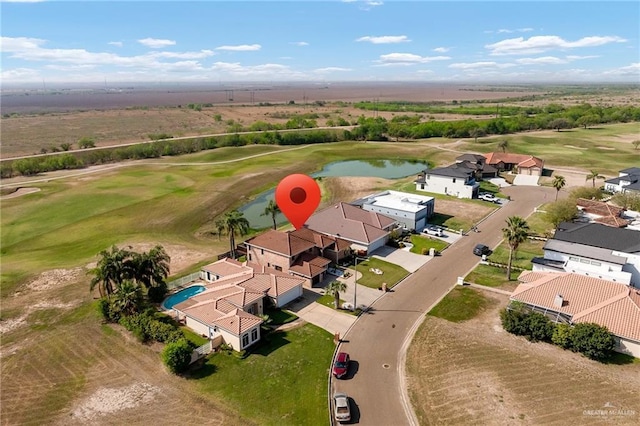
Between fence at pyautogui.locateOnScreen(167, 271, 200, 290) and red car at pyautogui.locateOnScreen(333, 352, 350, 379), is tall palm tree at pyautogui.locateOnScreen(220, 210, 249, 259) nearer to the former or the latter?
Answer: fence at pyautogui.locateOnScreen(167, 271, 200, 290)

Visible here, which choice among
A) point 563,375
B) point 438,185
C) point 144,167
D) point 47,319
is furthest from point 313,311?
point 144,167

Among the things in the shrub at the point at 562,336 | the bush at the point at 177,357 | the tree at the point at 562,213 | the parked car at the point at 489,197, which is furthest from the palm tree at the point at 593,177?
the bush at the point at 177,357

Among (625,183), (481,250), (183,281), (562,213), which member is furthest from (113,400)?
(625,183)

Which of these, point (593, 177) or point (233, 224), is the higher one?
point (233, 224)

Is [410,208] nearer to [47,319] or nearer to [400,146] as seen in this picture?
[47,319]

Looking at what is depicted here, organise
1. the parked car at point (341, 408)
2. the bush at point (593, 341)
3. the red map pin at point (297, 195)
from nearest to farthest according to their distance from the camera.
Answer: the parked car at point (341, 408) → the bush at point (593, 341) → the red map pin at point (297, 195)

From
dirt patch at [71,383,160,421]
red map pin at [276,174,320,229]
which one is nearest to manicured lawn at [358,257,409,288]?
red map pin at [276,174,320,229]

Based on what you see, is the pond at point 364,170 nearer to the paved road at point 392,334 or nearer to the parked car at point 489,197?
the parked car at point 489,197

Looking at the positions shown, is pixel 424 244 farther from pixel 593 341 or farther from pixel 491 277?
pixel 593 341
